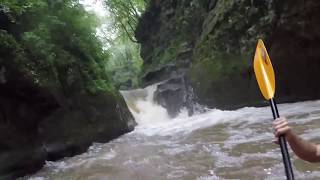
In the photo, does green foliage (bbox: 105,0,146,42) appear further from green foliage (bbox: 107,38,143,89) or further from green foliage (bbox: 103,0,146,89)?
green foliage (bbox: 107,38,143,89)

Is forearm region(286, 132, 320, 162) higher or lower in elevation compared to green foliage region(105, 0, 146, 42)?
lower

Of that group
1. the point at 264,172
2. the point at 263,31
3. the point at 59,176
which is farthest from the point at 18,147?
the point at 263,31

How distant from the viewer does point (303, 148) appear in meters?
2.18

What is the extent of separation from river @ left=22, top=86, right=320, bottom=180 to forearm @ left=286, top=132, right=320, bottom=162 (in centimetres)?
178

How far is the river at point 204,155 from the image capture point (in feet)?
15.1

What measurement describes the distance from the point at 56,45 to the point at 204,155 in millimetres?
4296

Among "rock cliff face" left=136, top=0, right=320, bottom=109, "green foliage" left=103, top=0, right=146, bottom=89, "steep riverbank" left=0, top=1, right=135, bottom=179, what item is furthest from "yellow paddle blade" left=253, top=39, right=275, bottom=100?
"green foliage" left=103, top=0, right=146, bottom=89

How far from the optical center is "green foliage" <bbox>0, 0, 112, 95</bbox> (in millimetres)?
6773

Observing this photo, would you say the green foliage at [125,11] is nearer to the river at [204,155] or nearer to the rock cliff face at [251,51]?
the rock cliff face at [251,51]

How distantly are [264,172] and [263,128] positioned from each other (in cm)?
299

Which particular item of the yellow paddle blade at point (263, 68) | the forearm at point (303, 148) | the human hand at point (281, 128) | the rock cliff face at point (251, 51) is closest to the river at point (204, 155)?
the rock cliff face at point (251, 51)

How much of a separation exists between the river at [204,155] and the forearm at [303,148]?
1.78m

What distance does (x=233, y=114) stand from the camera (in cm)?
1023

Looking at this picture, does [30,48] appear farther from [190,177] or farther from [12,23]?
[190,177]
